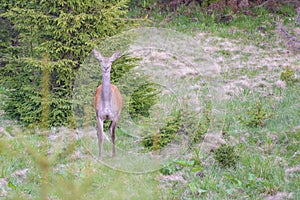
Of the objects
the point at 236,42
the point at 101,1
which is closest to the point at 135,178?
the point at 101,1

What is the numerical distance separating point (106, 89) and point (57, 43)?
2005 mm

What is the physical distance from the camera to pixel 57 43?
720 cm

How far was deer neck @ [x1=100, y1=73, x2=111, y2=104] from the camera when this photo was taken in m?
5.55

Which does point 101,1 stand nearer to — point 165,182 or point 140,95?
point 140,95

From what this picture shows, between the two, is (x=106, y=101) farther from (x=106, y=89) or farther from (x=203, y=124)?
(x=203, y=124)

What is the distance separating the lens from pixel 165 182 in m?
4.81

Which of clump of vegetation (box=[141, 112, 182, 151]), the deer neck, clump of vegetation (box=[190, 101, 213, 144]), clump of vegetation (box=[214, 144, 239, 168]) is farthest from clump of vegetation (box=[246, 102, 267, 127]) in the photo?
the deer neck

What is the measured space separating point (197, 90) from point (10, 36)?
4.28m

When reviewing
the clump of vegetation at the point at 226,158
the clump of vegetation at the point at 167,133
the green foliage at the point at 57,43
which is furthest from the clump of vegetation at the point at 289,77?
the clump of vegetation at the point at 226,158

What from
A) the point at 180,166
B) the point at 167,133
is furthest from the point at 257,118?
the point at 180,166

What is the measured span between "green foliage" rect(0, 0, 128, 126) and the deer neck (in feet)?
5.50

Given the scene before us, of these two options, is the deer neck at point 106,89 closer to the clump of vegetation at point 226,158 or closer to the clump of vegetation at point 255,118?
the clump of vegetation at point 226,158

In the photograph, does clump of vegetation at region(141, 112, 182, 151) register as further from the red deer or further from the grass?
the red deer

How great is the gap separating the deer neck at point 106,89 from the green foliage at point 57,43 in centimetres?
168
